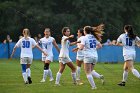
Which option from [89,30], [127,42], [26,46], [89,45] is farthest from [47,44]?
[89,45]

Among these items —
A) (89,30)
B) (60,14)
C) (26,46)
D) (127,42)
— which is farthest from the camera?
(60,14)

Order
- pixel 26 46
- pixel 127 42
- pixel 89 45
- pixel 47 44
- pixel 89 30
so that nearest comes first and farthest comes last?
pixel 89 45
pixel 89 30
pixel 127 42
pixel 26 46
pixel 47 44

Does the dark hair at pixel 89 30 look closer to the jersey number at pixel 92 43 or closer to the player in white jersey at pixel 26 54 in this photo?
the jersey number at pixel 92 43

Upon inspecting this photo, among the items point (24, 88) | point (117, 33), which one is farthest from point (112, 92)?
point (117, 33)

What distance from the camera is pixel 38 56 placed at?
46.8m

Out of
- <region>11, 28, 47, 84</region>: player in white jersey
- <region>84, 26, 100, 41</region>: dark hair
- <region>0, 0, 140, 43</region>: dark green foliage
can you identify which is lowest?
<region>11, 28, 47, 84</region>: player in white jersey

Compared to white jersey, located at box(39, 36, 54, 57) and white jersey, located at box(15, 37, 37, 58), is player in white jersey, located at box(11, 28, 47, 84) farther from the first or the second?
white jersey, located at box(39, 36, 54, 57)

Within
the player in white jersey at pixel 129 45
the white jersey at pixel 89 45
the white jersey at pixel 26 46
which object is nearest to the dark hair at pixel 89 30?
the white jersey at pixel 89 45

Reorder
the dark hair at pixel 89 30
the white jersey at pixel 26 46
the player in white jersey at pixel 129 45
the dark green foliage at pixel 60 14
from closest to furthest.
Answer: the dark hair at pixel 89 30 < the player in white jersey at pixel 129 45 < the white jersey at pixel 26 46 < the dark green foliage at pixel 60 14

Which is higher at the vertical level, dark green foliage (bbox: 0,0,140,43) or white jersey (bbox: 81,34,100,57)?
dark green foliage (bbox: 0,0,140,43)

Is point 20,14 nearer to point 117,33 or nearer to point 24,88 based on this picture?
point 117,33

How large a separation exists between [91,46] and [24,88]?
2847 mm

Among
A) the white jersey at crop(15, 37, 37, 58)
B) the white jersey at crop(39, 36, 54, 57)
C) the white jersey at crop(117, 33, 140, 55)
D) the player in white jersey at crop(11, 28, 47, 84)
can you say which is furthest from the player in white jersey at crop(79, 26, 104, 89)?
the white jersey at crop(39, 36, 54, 57)

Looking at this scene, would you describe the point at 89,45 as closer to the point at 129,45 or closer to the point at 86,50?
the point at 86,50
